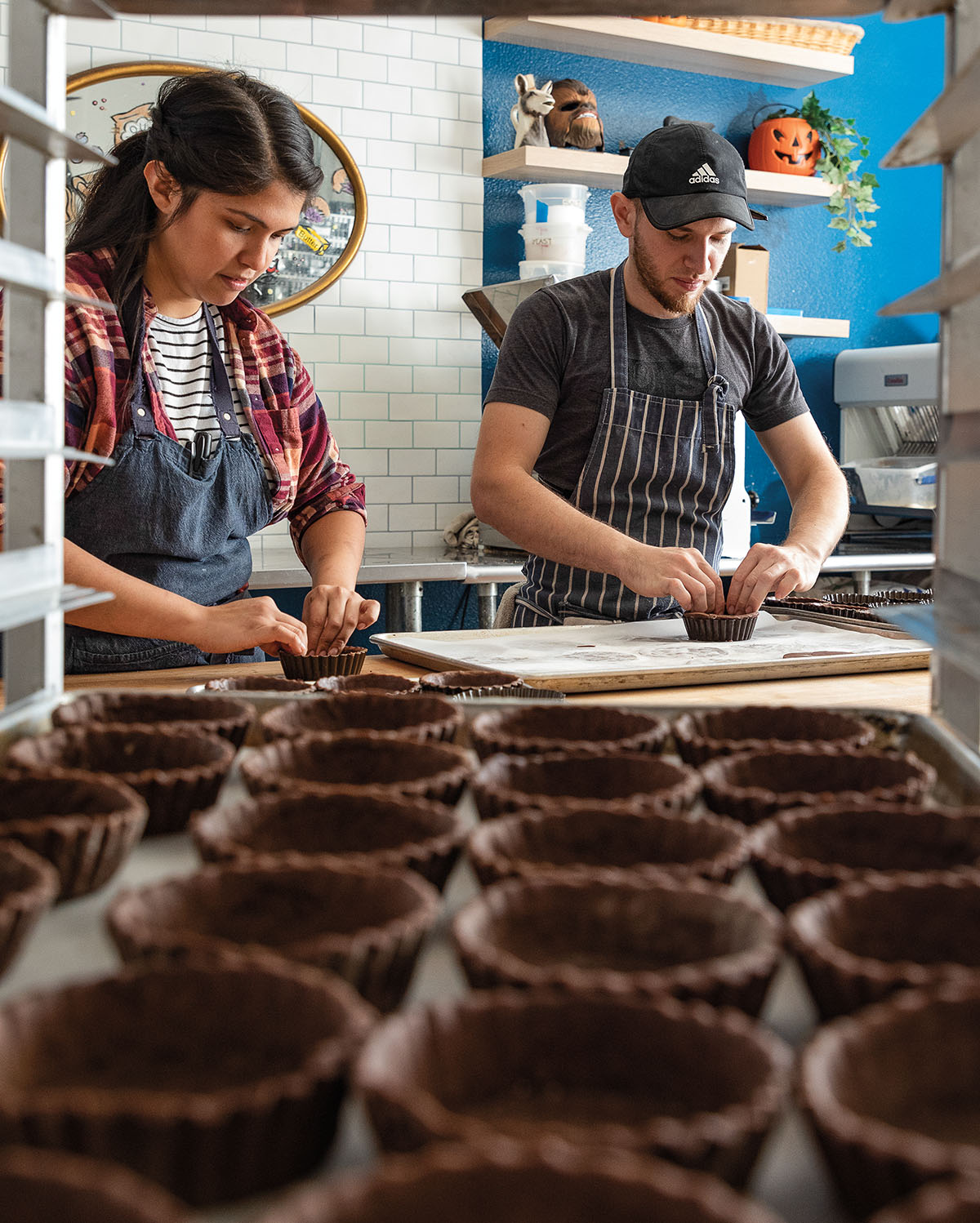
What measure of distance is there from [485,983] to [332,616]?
1.50m

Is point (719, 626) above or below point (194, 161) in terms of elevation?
below

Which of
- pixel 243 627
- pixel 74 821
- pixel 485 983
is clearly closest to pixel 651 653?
pixel 243 627

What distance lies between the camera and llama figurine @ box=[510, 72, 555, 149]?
3999 millimetres

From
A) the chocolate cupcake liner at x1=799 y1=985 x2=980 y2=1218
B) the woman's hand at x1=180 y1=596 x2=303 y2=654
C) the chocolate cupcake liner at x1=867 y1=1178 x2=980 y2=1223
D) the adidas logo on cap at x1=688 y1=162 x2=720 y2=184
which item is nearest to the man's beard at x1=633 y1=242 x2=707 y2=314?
the adidas logo on cap at x1=688 y1=162 x2=720 y2=184

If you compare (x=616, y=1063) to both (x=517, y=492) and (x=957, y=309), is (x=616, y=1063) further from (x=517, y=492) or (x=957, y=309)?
(x=517, y=492)

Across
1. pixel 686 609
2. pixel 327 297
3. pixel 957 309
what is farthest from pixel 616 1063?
pixel 327 297

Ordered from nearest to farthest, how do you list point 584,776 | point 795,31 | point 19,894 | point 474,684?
point 19,894
point 584,776
point 474,684
point 795,31

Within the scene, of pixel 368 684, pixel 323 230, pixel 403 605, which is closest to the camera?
pixel 368 684

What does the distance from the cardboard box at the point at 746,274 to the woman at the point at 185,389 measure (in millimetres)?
2654

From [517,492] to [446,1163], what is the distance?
6.56ft

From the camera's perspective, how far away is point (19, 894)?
585mm

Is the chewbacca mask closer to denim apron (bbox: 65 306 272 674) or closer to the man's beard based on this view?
the man's beard

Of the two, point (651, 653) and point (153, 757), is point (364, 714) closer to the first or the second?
point (153, 757)

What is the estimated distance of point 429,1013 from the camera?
1.51 feet
